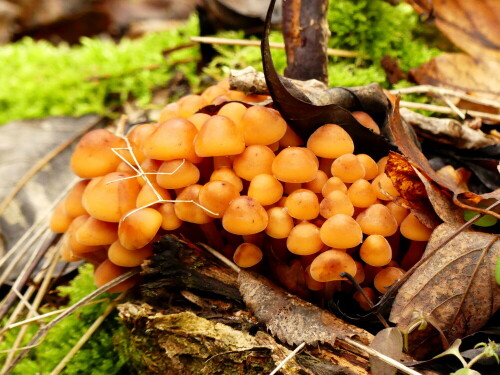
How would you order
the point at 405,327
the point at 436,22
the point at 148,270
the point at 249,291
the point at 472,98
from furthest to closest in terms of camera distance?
the point at 436,22 < the point at 472,98 < the point at 148,270 < the point at 249,291 < the point at 405,327

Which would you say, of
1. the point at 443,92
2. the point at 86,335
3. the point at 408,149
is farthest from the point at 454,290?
the point at 86,335

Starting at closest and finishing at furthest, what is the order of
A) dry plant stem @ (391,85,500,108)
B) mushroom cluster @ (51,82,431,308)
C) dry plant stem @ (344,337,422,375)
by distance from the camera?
1. dry plant stem @ (344,337,422,375)
2. mushroom cluster @ (51,82,431,308)
3. dry plant stem @ (391,85,500,108)

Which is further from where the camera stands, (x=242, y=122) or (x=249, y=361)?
→ (x=242, y=122)

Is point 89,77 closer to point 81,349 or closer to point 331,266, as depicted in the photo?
point 81,349

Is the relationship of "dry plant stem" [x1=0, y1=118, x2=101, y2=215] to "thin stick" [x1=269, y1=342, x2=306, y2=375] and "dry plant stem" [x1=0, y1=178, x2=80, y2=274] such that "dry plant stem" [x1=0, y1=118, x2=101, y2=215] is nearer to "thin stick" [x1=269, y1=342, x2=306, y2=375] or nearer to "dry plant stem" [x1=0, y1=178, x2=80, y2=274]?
"dry plant stem" [x1=0, y1=178, x2=80, y2=274]

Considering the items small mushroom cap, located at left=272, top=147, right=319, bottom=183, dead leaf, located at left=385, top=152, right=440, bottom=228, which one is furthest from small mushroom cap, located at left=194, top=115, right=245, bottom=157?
dead leaf, located at left=385, top=152, right=440, bottom=228

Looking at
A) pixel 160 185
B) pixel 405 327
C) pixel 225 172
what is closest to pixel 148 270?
pixel 160 185

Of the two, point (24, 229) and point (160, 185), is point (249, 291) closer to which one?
point (160, 185)
